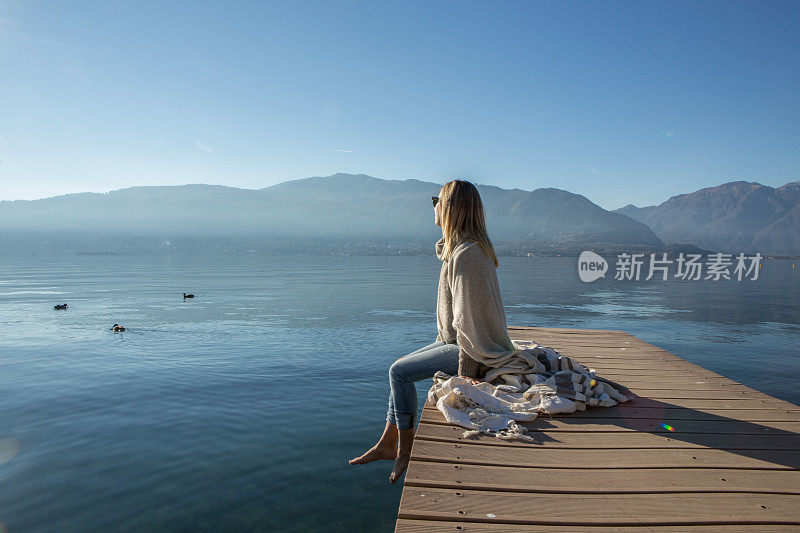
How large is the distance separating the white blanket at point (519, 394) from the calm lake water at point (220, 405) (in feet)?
7.55

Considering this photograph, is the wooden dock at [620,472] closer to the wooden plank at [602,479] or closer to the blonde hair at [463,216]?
the wooden plank at [602,479]

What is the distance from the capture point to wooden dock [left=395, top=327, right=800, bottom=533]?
3037mm

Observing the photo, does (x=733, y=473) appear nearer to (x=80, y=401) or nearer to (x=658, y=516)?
(x=658, y=516)

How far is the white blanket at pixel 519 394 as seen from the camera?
15.1ft

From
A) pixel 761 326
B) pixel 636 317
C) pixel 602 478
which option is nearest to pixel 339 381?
pixel 602 478

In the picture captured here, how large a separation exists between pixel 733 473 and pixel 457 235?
3.13 metres

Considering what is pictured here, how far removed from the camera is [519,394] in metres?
5.11

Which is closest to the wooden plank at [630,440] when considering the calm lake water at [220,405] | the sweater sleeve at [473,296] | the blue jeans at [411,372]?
the blue jeans at [411,372]

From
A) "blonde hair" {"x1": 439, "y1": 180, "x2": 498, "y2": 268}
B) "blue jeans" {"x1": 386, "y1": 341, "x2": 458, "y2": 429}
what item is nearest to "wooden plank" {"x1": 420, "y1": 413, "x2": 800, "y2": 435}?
"blue jeans" {"x1": 386, "y1": 341, "x2": 458, "y2": 429}

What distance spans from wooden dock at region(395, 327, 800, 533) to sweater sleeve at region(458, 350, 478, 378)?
0.53 metres

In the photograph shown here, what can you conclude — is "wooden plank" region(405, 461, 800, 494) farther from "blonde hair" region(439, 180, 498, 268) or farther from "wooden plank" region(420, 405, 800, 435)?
"blonde hair" region(439, 180, 498, 268)

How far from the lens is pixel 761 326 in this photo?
2514 centimetres

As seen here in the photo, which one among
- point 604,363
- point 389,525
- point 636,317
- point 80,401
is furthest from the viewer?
point 636,317

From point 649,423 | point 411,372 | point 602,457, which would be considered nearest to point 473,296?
point 411,372
